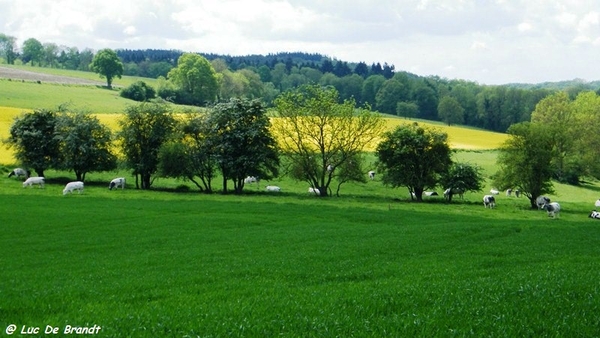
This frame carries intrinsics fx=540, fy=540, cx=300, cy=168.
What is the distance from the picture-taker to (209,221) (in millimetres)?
43031

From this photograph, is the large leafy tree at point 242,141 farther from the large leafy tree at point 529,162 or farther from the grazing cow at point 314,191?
the large leafy tree at point 529,162

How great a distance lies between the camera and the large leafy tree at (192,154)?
6931 centimetres

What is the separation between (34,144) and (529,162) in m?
67.1

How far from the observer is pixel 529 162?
70875mm

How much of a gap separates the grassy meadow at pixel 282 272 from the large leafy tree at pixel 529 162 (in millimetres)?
17422

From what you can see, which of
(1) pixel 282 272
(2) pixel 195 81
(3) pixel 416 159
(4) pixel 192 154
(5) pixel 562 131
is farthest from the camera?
(2) pixel 195 81

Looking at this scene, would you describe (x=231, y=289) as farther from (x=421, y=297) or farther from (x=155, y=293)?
(x=421, y=297)

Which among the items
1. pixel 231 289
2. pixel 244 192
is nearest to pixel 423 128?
pixel 244 192

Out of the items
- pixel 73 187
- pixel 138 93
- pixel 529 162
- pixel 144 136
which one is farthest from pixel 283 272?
pixel 138 93

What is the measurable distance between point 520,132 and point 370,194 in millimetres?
21759

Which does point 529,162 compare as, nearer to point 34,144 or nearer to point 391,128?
point 391,128

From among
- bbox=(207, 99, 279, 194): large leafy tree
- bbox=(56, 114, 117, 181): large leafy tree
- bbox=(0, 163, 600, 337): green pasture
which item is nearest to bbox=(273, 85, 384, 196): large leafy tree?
bbox=(207, 99, 279, 194): large leafy tree

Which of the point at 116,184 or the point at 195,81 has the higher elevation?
the point at 195,81

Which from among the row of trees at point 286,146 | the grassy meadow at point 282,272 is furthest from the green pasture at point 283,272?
the row of trees at point 286,146
